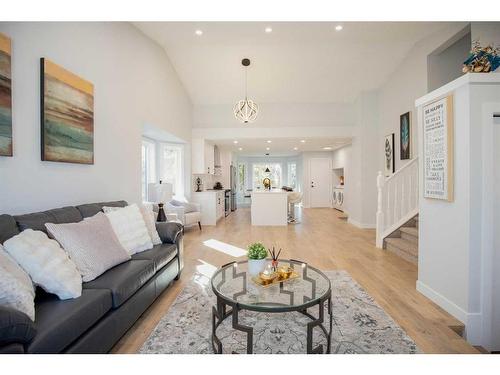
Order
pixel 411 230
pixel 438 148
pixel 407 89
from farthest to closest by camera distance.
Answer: pixel 407 89 < pixel 411 230 < pixel 438 148

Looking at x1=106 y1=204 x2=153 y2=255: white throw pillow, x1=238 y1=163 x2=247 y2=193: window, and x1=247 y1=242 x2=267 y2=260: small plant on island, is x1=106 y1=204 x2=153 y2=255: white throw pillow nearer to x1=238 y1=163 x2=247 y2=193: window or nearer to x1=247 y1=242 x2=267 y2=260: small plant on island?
x1=247 y1=242 x2=267 y2=260: small plant on island

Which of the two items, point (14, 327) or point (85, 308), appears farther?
point (85, 308)

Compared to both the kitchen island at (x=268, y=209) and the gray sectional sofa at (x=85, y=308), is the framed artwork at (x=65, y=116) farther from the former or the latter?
the kitchen island at (x=268, y=209)

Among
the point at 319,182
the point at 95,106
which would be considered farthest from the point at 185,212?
the point at 319,182

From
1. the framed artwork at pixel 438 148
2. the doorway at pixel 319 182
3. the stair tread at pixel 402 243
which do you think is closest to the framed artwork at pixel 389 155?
the stair tread at pixel 402 243

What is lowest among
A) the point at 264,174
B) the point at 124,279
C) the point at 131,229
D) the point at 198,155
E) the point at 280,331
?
the point at 280,331

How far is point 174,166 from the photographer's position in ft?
22.3

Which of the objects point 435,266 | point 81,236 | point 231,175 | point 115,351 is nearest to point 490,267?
point 435,266

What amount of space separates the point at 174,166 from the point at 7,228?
5148 mm

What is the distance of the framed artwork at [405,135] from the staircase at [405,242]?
1454mm

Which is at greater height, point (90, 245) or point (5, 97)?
point (5, 97)

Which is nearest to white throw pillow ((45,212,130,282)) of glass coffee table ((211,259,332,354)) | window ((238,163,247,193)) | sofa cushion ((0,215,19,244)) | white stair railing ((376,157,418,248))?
sofa cushion ((0,215,19,244))

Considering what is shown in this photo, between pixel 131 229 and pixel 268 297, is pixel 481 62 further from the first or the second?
pixel 131 229

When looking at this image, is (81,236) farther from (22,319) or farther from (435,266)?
(435,266)
